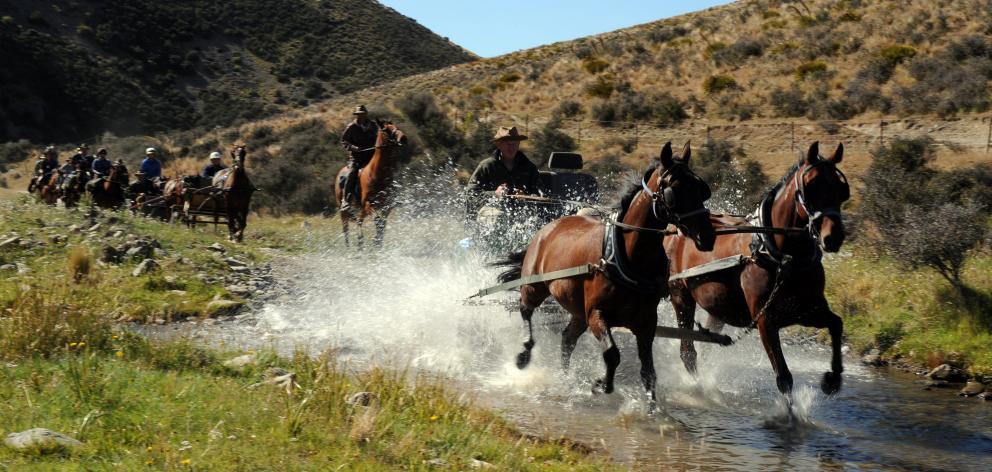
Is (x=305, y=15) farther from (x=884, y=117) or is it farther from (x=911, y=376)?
(x=911, y=376)

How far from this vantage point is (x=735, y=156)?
108ft

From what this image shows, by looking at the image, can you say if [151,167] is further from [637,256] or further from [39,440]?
[39,440]

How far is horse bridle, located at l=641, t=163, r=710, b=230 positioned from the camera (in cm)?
757

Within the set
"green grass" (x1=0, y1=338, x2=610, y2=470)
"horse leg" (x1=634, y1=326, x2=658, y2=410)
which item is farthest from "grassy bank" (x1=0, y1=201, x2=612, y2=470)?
"horse leg" (x1=634, y1=326, x2=658, y2=410)

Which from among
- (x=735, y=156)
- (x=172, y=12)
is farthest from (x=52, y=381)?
(x=172, y=12)

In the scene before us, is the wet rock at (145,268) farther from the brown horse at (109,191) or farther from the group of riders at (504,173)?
the brown horse at (109,191)

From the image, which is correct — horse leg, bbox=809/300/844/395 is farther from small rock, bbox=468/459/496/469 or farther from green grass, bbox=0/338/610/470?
small rock, bbox=468/459/496/469

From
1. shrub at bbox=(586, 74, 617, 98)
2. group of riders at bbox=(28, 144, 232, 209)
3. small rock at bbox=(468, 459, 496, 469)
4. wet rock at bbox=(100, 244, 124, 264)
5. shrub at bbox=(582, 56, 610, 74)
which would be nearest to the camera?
small rock at bbox=(468, 459, 496, 469)

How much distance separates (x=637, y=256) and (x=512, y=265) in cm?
312

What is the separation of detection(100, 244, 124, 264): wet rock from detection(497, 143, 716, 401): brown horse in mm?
7834

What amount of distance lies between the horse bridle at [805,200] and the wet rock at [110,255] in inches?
391

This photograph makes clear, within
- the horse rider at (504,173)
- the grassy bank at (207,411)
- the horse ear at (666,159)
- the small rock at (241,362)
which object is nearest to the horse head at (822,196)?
the horse ear at (666,159)

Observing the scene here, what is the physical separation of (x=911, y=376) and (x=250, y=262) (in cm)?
1085

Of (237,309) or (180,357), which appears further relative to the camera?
(237,309)
